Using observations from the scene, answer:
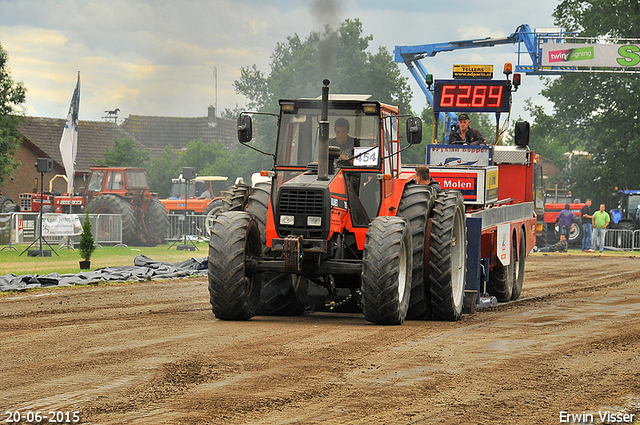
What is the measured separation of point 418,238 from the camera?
10383 mm

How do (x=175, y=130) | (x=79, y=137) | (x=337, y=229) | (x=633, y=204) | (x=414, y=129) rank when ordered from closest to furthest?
(x=337, y=229) → (x=414, y=129) → (x=633, y=204) → (x=79, y=137) → (x=175, y=130)

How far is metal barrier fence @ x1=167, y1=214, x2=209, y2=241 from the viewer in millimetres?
31312

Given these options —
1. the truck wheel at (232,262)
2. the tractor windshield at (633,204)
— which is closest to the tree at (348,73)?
the tractor windshield at (633,204)

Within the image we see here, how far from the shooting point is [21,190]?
160 feet

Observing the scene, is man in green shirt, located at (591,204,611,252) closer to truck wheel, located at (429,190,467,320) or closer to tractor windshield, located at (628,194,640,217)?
tractor windshield, located at (628,194,640,217)

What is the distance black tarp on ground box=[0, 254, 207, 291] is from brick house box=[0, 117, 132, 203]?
26852 mm

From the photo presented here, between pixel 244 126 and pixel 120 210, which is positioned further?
pixel 120 210

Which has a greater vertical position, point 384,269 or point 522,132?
point 522,132

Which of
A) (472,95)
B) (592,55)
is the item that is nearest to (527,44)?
(592,55)

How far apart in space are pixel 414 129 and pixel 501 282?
5.00 metres

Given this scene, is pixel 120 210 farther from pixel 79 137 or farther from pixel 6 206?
pixel 79 137

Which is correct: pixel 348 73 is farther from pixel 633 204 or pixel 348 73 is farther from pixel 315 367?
pixel 315 367

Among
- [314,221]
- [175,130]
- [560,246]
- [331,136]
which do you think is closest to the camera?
[314,221]

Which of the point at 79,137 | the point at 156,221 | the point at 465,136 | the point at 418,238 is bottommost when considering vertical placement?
the point at 156,221
